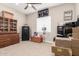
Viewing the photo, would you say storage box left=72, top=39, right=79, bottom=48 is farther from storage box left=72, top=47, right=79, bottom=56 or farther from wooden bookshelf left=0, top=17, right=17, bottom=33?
wooden bookshelf left=0, top=17, right=17, bottom=33

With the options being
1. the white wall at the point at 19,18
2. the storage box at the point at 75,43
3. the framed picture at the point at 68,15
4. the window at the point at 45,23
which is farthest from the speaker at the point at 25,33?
the storage box at the point at 75,43

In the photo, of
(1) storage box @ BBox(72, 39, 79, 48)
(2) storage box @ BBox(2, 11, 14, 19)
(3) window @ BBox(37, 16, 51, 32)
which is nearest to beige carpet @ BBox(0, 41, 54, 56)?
(3) window @ BBox(37, 16, 51, 32)

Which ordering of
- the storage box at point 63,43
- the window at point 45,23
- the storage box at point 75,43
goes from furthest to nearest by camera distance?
the window at point 45,23 < the storage box at point 63,43 < the storage box at point 75,43

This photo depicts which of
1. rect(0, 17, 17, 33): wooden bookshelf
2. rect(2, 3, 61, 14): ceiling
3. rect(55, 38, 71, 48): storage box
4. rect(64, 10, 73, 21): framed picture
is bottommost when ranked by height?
rect(55, 38, 71, 48): storage box

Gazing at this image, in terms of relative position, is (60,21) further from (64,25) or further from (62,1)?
(62,1)

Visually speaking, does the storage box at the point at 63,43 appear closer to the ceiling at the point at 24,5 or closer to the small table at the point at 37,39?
the small table at the point at 37,39

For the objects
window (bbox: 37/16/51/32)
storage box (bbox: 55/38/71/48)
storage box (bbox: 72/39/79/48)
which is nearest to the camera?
storage box (bbox: 72/39/79/48)

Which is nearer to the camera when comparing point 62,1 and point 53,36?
point 62,1

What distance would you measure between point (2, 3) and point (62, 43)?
1.43m

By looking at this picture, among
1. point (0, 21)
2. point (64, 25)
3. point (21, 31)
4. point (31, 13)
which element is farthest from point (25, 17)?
point (64, 25)

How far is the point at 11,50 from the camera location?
269 centimetres

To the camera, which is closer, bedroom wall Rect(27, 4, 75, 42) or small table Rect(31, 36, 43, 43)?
bedroom wall Rect(27, 4, 75, 42)

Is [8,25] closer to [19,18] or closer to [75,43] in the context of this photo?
[19,18]

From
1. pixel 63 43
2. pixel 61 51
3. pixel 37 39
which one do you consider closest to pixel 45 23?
pixel 37 39
